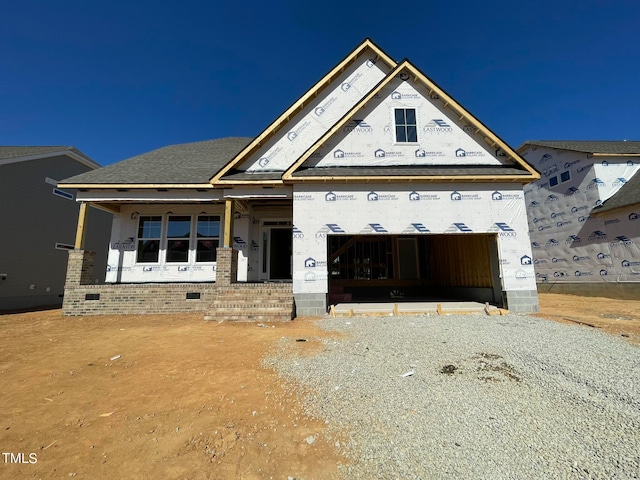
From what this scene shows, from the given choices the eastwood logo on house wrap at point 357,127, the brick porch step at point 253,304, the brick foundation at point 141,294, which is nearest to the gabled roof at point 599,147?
the eastwood logo on house wrap at point 357,127

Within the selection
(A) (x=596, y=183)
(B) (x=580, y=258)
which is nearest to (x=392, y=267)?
(B) (x=580, y=258)

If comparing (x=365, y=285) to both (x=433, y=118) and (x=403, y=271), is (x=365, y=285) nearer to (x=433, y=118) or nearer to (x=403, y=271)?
(x=403, y=271)

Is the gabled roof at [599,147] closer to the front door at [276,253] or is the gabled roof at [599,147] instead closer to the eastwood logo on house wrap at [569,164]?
the eastwood logo on house wrap at [569,164]

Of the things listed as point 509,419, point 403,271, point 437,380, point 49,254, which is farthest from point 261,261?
point 49,254

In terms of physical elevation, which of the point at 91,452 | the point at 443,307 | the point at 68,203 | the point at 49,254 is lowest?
the point at 91,452

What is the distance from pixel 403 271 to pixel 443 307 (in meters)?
Result: 5.70

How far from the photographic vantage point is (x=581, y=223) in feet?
56.4

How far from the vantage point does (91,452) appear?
2789 mm

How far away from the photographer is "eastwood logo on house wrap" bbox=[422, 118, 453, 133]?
11039 millimetres

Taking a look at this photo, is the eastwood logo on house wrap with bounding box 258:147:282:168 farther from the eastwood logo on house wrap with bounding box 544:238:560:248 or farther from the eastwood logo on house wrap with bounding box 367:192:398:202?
the eastwood logo on house wrap with bounding box 544:238:560:248

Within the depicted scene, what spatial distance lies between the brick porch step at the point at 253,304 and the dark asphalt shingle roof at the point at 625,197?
17295 mm

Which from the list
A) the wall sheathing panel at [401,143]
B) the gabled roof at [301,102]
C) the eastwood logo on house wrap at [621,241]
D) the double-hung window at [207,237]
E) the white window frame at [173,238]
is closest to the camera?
the wall sheathing panel at [401,143]

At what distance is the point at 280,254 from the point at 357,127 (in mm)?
6662

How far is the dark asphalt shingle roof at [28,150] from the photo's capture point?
1514 cm
